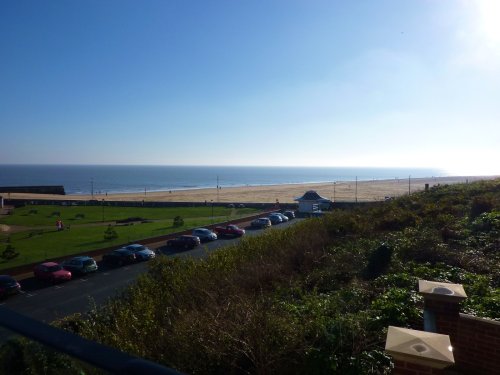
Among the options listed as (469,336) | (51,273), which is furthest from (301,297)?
(51,273)

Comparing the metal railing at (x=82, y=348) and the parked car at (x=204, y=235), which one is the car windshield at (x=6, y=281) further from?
the metal railing at (x=82, y=348)

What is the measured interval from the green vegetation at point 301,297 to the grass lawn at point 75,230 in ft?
55.9

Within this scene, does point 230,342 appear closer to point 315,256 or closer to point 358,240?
point 315,256

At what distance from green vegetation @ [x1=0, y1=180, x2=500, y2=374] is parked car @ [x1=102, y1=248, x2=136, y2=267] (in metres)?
12.2

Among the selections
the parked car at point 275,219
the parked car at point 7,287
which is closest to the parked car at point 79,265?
the parked car at point 7,287

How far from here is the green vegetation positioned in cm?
708

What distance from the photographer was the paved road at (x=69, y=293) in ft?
58.2

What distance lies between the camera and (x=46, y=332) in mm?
1895

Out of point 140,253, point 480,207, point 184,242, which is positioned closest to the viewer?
point 480,207

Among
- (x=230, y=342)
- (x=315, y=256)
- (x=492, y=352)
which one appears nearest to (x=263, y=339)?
(x=230, y=342)

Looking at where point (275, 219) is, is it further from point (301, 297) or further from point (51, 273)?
point (301, 297)

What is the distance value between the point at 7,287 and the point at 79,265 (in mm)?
4334

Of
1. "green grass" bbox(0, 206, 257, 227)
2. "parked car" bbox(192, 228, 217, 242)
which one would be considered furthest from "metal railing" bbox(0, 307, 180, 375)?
"green grass" bbox(0, 206, 257, 227)

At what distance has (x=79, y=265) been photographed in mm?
23547
